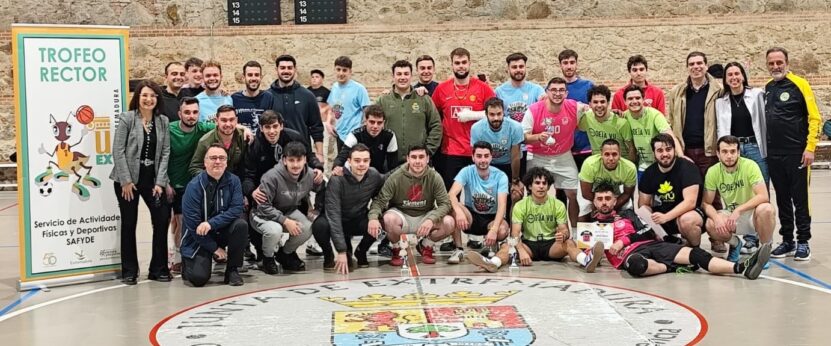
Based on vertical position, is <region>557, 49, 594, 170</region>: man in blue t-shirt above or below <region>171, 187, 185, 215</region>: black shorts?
above

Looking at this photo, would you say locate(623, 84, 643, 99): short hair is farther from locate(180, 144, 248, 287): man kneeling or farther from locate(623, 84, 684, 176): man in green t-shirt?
locate(180, 144, 248, 287): man kneeling

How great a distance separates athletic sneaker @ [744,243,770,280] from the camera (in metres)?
7.14

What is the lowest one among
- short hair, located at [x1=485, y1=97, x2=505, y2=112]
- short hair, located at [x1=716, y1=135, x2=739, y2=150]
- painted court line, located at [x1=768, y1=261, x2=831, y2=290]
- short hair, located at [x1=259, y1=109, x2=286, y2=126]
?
painted court line, located at [x1=768, y1=261, x2=831, y2=290]

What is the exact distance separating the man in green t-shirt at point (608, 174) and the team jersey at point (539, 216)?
39cm

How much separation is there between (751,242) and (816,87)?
969 centimetres

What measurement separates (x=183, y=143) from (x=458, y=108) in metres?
2.61

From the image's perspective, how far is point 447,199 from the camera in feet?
26.8

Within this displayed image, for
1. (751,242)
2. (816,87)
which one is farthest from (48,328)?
(816,87)

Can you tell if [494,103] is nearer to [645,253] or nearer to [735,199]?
[645,253]

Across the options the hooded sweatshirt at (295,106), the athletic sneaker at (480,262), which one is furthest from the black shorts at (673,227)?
the hooded sweatshirt at (295,106)

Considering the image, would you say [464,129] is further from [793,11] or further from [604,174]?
[793,11]

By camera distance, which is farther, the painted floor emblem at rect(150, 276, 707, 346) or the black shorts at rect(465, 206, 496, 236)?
the black shorts at rect(465, 206, 496, 236)

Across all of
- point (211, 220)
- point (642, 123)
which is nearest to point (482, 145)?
point (642, 123)

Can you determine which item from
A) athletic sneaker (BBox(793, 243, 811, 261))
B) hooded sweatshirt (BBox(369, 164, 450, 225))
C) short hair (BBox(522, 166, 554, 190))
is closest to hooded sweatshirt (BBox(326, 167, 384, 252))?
hooded sweatshirt (BBox(369, 164, 450, 225))
